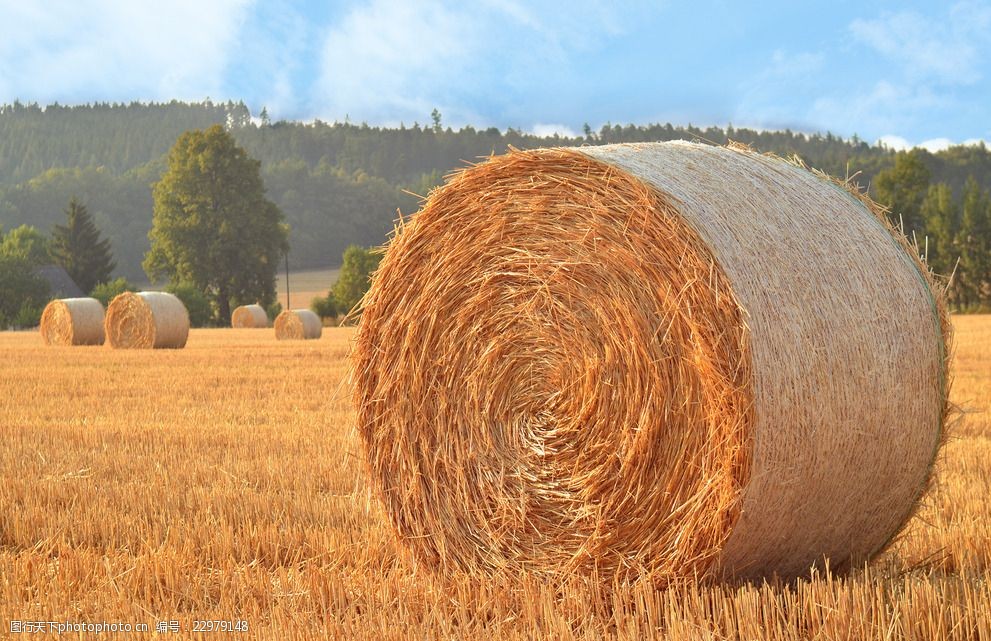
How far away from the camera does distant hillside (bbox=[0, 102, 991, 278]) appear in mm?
91312

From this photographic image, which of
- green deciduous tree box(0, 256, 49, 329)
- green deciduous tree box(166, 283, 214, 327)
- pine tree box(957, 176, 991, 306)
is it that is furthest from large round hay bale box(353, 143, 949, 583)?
pine tree box(957, 176, 991, 306)

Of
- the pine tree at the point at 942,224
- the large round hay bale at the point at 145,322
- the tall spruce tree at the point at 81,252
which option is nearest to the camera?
the large round hay bale at the point at 145,322

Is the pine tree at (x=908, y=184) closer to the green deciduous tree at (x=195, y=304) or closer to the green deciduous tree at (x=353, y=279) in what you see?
the green deciduous tree at (x=353, y=279)

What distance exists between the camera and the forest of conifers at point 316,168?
58594 millimetres

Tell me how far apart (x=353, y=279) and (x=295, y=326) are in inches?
903

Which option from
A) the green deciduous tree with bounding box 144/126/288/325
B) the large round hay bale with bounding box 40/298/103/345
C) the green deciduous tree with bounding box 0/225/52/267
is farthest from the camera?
the green deciduous tree with bounding box 0/225/52/267

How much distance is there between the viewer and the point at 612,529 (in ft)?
15.0

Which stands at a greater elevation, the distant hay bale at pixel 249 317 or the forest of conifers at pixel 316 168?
the forest of conifers at pixel 316 168

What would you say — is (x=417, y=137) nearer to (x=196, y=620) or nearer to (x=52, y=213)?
(x=52, y=213)

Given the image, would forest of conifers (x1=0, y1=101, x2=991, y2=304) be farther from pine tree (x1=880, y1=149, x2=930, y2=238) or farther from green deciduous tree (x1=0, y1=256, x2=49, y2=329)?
green deciduous tree (x1=0, y1=256, x2=49, y2=329)

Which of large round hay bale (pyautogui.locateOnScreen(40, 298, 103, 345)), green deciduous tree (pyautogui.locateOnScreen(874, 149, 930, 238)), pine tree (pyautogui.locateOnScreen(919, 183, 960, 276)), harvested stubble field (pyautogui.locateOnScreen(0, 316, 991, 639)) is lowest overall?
harvested stubble field (pyautogui.locateOnScreen(0, 316, 991, 639))

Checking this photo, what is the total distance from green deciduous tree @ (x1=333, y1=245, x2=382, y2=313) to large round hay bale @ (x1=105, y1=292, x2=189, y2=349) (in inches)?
942

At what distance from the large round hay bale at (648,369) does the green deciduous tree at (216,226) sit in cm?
4570

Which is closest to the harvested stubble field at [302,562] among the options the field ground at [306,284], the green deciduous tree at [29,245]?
the field ground at [306,284]
